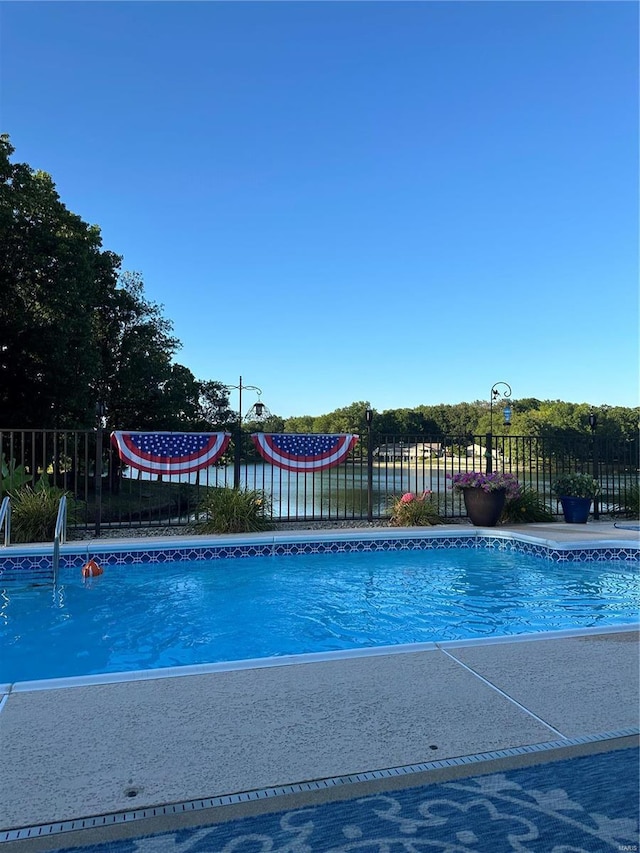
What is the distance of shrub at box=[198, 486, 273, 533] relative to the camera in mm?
8195

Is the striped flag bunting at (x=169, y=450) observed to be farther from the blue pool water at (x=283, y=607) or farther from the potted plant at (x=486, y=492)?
the potted plant at (x=486, y=492)

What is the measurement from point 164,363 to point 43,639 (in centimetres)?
1746

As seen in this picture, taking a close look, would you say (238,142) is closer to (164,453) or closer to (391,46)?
(391,46)

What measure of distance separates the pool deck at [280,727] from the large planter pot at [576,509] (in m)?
6.34

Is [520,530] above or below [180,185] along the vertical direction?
below

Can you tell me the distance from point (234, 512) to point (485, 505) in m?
3.85

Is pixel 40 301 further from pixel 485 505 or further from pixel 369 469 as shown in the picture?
pixel 485 505

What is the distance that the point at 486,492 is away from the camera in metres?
8.60

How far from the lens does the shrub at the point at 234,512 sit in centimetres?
820

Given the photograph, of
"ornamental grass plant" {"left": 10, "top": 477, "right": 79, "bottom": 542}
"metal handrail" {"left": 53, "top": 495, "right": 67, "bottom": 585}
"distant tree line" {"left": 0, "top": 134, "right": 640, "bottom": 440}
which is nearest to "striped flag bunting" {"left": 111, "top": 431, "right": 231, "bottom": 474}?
"ornamental grass plant" {"left": 10, "top": 477, "right": 79, "bottom": 542}

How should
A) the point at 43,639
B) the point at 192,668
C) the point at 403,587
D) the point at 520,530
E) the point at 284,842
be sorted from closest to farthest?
the point at 284,842
the point at 192,668
the point at 43,639
the point at 403,587
the point at 520,530

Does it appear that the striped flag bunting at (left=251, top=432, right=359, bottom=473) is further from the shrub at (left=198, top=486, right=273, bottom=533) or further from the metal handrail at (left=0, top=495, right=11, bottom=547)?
the metal handrail at (left=0, top=495, right=11, bottom=547)

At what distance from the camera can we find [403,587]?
6152 mm

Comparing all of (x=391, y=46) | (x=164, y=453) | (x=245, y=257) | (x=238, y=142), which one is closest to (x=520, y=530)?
(x=164, y=453)
